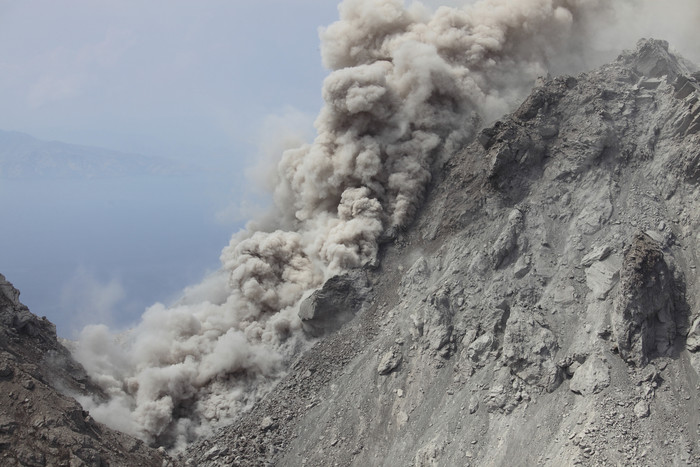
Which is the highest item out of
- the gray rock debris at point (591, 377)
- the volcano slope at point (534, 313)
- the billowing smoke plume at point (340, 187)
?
the billowing smoke plume at point (340, 187)

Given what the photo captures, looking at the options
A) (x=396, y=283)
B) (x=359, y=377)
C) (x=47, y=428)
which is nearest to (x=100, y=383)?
(x=47, y=428)

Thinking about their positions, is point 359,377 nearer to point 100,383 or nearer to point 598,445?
point 598,445

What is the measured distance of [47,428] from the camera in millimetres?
24422

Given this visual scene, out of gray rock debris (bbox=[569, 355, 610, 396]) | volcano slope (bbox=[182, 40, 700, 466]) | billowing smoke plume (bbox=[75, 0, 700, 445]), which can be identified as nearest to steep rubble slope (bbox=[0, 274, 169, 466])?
billowing smoke plume (bbox=[75, 0, 700, 445])

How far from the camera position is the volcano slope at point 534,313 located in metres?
23.9

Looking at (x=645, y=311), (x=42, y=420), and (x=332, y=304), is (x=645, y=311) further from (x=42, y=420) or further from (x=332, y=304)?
(x=42, y=420)

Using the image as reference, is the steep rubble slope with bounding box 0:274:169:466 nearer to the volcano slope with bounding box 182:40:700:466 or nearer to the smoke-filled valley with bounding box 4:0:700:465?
the smoke-filled valley with bounding box 4:0:700:465

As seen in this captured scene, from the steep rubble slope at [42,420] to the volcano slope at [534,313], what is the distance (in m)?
5.03

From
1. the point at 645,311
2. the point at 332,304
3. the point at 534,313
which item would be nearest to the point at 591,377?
the point at 645,311

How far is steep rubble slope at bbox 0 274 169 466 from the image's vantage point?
23.8 metres

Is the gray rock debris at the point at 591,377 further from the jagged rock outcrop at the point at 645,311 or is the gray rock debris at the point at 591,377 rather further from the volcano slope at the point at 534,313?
the jagged rock outcrop at the point at 645,311

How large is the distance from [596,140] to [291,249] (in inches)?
885

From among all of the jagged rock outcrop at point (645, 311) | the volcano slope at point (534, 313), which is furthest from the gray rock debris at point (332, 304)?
the jagged rock outcrop at point (645, 311)

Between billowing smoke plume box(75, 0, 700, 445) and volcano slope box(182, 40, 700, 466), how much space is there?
3199 millimetres
